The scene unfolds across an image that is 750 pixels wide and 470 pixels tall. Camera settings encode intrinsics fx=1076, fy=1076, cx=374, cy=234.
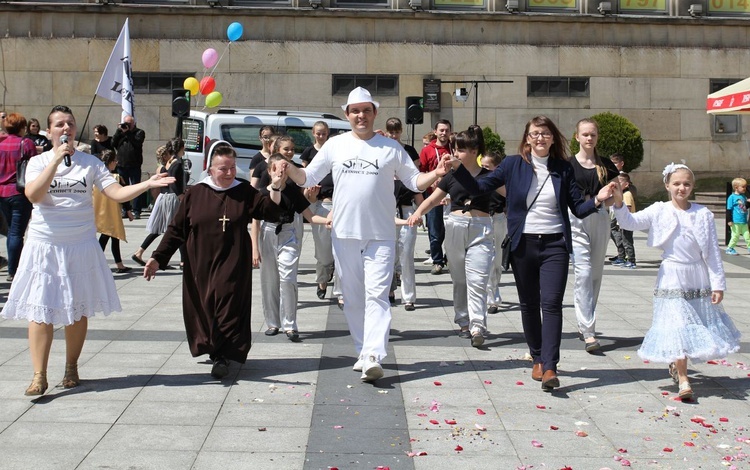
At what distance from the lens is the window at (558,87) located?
90.0 ft

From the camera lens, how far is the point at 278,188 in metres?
7.79

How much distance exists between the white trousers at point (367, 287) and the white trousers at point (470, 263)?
4.82ft

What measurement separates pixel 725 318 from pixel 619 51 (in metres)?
21.1

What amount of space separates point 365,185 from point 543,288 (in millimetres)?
1455

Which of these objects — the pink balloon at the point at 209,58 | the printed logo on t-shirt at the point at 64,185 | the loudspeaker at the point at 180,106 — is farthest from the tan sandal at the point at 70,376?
the pink balloon at the point at 209,58

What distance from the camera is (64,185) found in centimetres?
709

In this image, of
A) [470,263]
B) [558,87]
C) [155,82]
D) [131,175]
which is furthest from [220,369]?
[558,87]

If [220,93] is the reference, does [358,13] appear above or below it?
above

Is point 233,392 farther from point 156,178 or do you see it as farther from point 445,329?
point 445,329

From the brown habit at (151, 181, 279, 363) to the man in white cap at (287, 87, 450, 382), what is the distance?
524 millimetres

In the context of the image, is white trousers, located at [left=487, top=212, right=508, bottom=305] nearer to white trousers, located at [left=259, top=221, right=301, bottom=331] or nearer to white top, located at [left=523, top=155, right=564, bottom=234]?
white trousers, located at [left=259, top=221, right=301, bottom=331]

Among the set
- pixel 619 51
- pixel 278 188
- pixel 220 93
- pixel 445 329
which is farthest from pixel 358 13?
pixel 278 188

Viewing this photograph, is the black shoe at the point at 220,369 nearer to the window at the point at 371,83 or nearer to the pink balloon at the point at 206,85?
the pink balloon at the point at 206,85

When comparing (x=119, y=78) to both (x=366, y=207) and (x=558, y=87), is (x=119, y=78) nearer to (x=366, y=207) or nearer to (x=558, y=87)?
(x=366, y=207)
